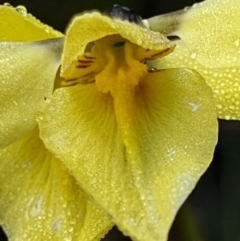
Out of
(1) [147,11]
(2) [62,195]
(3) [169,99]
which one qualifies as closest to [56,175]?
(2) [62,195]

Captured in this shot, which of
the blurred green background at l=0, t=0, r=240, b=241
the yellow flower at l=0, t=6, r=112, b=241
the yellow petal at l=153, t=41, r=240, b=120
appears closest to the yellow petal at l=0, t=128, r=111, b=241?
the yellow flower at l=0, t=6, r=112, b=241

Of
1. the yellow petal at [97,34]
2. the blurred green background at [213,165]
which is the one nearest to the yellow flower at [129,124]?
the yellow petal at [97,34]

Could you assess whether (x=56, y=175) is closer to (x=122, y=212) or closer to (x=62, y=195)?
(x=62, y=195)

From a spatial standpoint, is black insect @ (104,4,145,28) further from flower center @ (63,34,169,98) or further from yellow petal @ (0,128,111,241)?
yellow petal @ (0,128,111,241)

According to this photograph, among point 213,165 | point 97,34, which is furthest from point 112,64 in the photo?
point 213,165

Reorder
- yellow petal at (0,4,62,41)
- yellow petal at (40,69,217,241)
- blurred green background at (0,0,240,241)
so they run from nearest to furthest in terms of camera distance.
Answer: yellow petal at (40,69,217,241), yellow petal at (0,4,62,41), blurred green background at (0,0,240,241)
